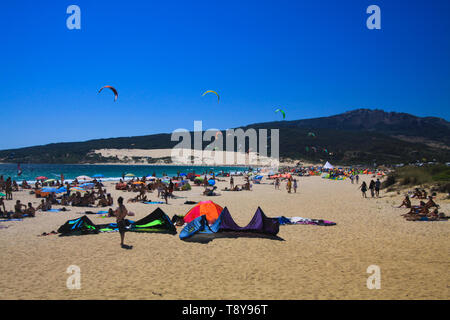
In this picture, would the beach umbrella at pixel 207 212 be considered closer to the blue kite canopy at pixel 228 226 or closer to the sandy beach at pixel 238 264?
the blue kite canopy at pixel 228 226

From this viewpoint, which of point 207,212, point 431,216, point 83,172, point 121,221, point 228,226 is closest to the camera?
point 121,221

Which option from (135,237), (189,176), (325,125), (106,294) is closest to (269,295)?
(106,294)

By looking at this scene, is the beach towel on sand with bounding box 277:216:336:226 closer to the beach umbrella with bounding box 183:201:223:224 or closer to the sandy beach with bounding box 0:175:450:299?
the sandy beach with bounding box 0:175:450:299

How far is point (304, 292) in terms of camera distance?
476cm

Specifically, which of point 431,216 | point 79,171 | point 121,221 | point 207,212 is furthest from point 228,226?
Answer: point 79,171

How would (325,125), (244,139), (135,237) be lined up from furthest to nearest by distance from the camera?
(325,125), (244,139), (135,237)

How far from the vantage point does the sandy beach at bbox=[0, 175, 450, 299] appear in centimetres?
479

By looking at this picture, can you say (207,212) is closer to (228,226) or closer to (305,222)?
(228,226)

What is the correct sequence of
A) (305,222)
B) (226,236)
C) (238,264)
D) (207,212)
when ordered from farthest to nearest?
(305,222) → (207,212) → (226,236) → (238,264)

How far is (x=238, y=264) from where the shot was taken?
6.23 m

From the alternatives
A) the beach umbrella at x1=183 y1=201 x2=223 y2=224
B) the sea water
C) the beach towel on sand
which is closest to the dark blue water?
the sea water

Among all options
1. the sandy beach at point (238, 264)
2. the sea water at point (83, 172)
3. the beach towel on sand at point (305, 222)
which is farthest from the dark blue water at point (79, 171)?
the sandy beach at point (238, 264)

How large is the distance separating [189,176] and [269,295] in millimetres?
31932
